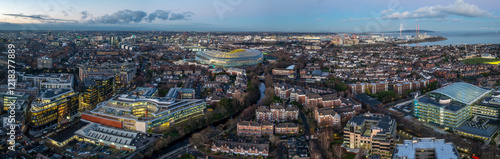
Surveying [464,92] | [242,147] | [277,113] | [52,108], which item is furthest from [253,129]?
[464,92]

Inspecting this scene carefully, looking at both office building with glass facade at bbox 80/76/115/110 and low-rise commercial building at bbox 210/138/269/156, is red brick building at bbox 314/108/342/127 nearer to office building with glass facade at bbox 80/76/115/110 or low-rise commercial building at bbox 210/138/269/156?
low-rise commercial building at bbox 210/138/269/156

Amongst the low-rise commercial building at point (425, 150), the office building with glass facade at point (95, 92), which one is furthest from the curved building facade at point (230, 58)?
the low-rise commercial building at point (425, 150)

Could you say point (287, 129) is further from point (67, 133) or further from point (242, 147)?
point (67, 133)

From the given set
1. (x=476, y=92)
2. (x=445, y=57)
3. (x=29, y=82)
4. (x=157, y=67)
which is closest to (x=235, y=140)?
(x=476, y=92)

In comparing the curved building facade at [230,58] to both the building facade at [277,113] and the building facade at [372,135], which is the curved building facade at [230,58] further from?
the building facade at [372,135]

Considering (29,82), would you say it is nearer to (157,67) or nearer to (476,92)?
(157,67)

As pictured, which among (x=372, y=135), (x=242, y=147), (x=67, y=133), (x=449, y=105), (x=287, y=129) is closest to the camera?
(x=372, y=135)
